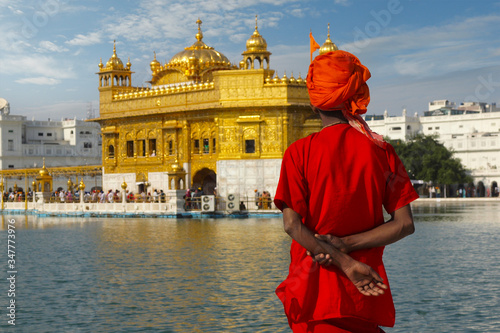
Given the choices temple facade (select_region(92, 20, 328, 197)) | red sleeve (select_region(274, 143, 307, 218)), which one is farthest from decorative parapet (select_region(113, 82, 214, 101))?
red sleeve (select_region(274, 143, 307, 218))

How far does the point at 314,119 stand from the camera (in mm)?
33625

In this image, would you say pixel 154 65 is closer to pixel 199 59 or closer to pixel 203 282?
pixel 199 59

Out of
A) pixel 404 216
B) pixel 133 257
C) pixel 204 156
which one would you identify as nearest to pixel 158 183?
pixel 204 156

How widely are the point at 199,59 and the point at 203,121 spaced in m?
5.12

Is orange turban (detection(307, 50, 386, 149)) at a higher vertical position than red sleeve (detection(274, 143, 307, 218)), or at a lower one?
higher

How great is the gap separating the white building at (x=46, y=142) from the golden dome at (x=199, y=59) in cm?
3224

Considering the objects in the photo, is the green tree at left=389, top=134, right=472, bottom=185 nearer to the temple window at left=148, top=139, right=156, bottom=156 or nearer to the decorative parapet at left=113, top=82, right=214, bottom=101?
the temple window at left=148, top=139, right=156, bottom=156

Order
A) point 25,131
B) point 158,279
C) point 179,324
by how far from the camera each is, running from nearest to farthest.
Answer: point 179,324 < point 158,279 < point 25,131

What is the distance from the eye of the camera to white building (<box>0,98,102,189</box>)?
7062 cm

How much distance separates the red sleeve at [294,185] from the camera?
133 inches

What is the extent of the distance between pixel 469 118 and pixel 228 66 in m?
37.1

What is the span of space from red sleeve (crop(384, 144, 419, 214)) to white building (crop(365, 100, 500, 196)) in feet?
197

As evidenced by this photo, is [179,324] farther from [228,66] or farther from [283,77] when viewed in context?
[228,66]

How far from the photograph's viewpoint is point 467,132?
69188 millimetres
